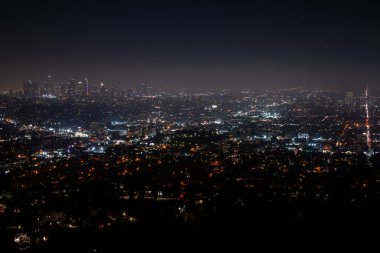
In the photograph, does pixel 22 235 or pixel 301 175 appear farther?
pixel 301 175

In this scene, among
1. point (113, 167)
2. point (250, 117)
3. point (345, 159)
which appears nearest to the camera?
point (113, 167)

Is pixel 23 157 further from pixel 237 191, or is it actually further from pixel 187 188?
pixel 237 191

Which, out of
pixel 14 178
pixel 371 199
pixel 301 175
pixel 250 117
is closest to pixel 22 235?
pixel 14 178

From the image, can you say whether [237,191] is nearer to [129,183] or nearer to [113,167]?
[129,183]

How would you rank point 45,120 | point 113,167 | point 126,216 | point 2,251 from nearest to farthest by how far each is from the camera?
point 2,251 → point 126,216 → point 113,167 → point 45,120

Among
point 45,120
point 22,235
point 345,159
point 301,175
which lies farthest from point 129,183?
point 45,120

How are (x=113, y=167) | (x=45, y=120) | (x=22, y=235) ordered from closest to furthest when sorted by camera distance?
(x=22, y=235) → (x=113, y=167) → (x=45, y=120)

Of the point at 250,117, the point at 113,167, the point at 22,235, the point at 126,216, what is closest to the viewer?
the point at 22,235

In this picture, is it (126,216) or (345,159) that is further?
(345,159)
